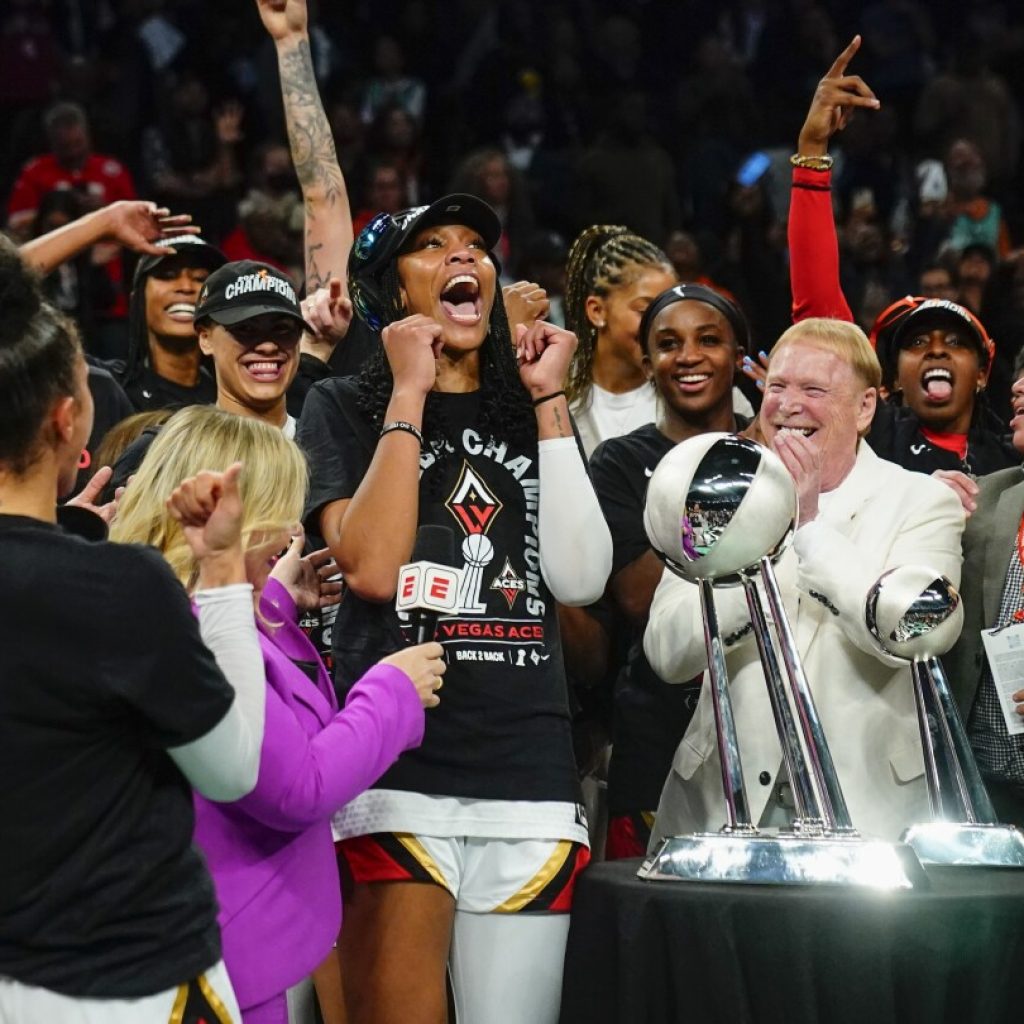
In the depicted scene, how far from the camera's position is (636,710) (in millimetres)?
3818

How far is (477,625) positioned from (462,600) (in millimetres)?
49

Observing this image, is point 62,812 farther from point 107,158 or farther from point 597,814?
point 107,158

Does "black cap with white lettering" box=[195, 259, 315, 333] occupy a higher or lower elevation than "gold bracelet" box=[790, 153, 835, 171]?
lower

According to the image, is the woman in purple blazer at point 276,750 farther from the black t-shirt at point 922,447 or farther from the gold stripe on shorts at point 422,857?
the black t-shirt at point 922,447

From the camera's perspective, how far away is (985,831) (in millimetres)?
2818

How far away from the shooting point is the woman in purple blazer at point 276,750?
2.46m

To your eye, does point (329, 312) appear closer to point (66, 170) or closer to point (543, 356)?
point (543, 356)

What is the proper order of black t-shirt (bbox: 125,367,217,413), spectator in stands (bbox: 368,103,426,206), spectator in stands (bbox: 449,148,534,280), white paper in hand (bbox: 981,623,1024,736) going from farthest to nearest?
spectator in stands (bbox: 368,103,426,206), spectator in stands (bbox: 449,148,534,280), black t-shirt (bbox: 125,367,217,413), white paper in hand (bbox: 981,623,1024,736)

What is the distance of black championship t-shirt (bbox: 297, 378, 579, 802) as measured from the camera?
2.96 metres

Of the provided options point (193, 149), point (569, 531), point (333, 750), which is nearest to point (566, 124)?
point (193, 149)

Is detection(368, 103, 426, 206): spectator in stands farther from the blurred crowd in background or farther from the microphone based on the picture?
the microphone

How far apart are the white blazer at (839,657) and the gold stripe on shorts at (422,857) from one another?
56cm

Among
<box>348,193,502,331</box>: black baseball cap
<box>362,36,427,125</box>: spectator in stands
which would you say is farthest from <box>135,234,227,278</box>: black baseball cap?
<box>362,36,427,125</box>: spectator in stands

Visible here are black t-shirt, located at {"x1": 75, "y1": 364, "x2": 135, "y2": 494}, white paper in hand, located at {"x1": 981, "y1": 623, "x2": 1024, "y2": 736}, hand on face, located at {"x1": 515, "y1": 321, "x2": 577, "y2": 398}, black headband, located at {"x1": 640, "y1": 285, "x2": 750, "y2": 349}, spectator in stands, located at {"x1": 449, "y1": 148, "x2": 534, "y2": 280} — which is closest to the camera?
hand on face, located at {"x1": 515, "y1": 321, "x2": 577, "y2": 398}
